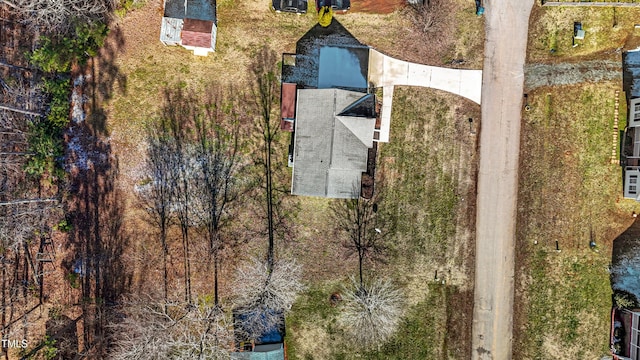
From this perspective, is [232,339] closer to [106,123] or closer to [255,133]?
[255,133]

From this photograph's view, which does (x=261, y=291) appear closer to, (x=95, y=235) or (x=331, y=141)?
(x=331, y=141)

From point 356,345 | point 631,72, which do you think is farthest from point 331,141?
point 631,72

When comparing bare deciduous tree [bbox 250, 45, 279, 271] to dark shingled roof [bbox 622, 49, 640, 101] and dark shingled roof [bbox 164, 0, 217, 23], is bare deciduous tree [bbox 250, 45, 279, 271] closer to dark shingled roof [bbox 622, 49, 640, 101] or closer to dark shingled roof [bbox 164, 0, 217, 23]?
dark shingled roof [bbox 164, 0, 217, 23]

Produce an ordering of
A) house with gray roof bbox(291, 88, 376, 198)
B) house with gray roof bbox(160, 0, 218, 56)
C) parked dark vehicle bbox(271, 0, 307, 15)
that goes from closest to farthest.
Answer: house with gray roof bbox(291, 88, 376, 198) → house with gray roof bbox(160, 0, 218, 56) → parked dark vehicle bbox(271, 0, 307, 15)

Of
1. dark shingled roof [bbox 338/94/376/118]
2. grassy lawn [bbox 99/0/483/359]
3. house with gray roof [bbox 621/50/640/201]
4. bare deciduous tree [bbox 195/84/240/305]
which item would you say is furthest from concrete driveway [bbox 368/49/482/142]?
bare deciduous tree [bbox 195/84/240/305]

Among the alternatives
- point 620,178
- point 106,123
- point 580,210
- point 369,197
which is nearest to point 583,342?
point 580,210

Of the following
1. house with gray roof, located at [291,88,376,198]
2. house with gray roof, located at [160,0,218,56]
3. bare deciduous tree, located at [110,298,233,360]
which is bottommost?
bare deciduous tree, located at [110,298,233,360]

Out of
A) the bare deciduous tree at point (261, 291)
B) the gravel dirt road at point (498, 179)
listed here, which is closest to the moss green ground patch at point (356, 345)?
the bare deciduous tree at point (261, 291)

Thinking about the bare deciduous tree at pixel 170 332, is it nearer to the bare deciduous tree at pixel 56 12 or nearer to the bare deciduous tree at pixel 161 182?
the bare deciduous tree at pixel 161 182
